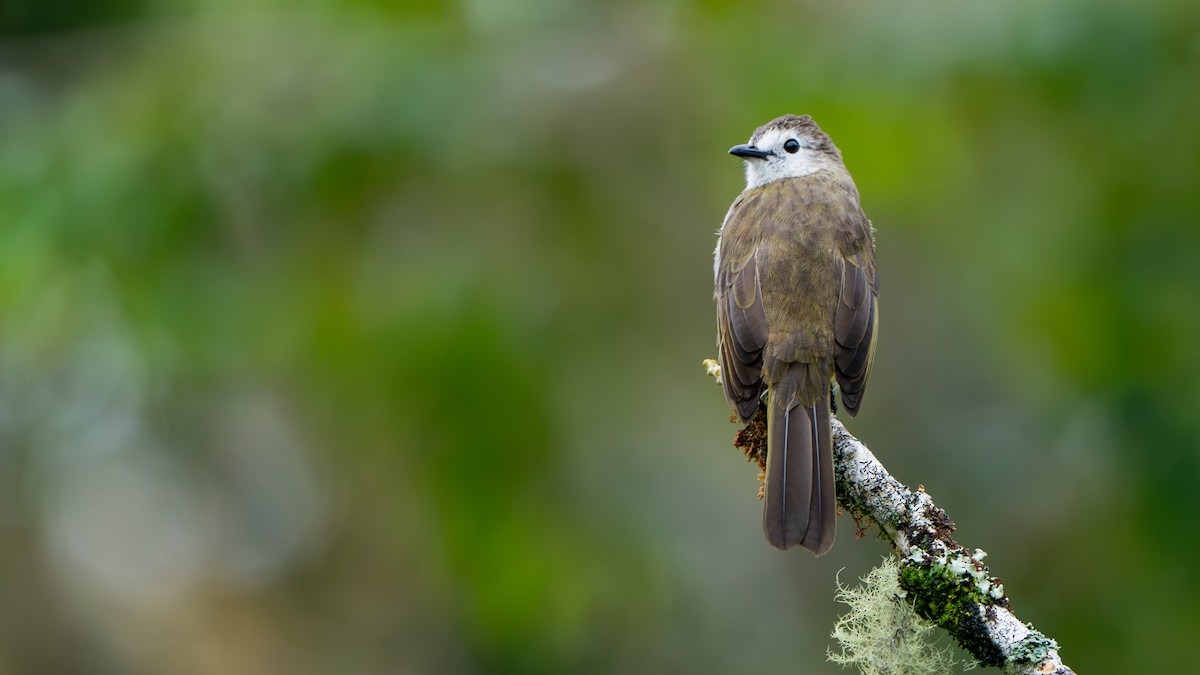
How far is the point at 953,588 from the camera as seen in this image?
10.2ft

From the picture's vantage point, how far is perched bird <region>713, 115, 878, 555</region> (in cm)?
420

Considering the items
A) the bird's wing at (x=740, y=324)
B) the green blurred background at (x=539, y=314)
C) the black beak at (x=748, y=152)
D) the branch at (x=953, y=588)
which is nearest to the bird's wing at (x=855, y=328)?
the bird's wing at (x=740, y=324)

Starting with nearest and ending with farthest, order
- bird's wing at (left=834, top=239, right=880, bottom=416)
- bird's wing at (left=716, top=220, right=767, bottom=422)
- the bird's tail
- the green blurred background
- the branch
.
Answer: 1. the branch
2. the bird's tail
3. bird's wing at (left=716, top=220, right=767, bottom=422)
4. bird's wing at (left=834, top=239, right=880, bottom=416)
5. the green blurred background

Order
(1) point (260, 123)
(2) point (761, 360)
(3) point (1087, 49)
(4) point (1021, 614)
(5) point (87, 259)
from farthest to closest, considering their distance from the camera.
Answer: (4) point (1021, 614) → (1) point (260, 123) → (5) point (87, 259) → (3) point (1087, 49) → (2) point (761, 360)

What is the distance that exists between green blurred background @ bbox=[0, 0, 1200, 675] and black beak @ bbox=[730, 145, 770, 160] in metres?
0.96

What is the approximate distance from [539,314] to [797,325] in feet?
8.39

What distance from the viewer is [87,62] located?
8531mm

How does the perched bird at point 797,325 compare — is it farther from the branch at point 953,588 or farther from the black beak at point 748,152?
the branch at point 953,588

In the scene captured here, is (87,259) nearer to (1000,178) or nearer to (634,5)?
(634,5)

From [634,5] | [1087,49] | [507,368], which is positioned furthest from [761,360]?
[634,5]

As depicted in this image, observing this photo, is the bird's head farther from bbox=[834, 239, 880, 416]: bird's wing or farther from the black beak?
bbox=[834, 239, 880, 416]: bird's wing

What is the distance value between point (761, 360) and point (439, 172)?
325cm

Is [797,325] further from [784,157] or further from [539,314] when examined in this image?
[539,314]

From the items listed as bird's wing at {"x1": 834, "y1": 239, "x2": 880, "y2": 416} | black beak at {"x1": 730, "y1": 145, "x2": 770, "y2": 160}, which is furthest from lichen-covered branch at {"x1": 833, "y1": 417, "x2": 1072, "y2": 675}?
black beak at {"x1": 730, "y1": 145, "x2": 770, "y2": 160}
